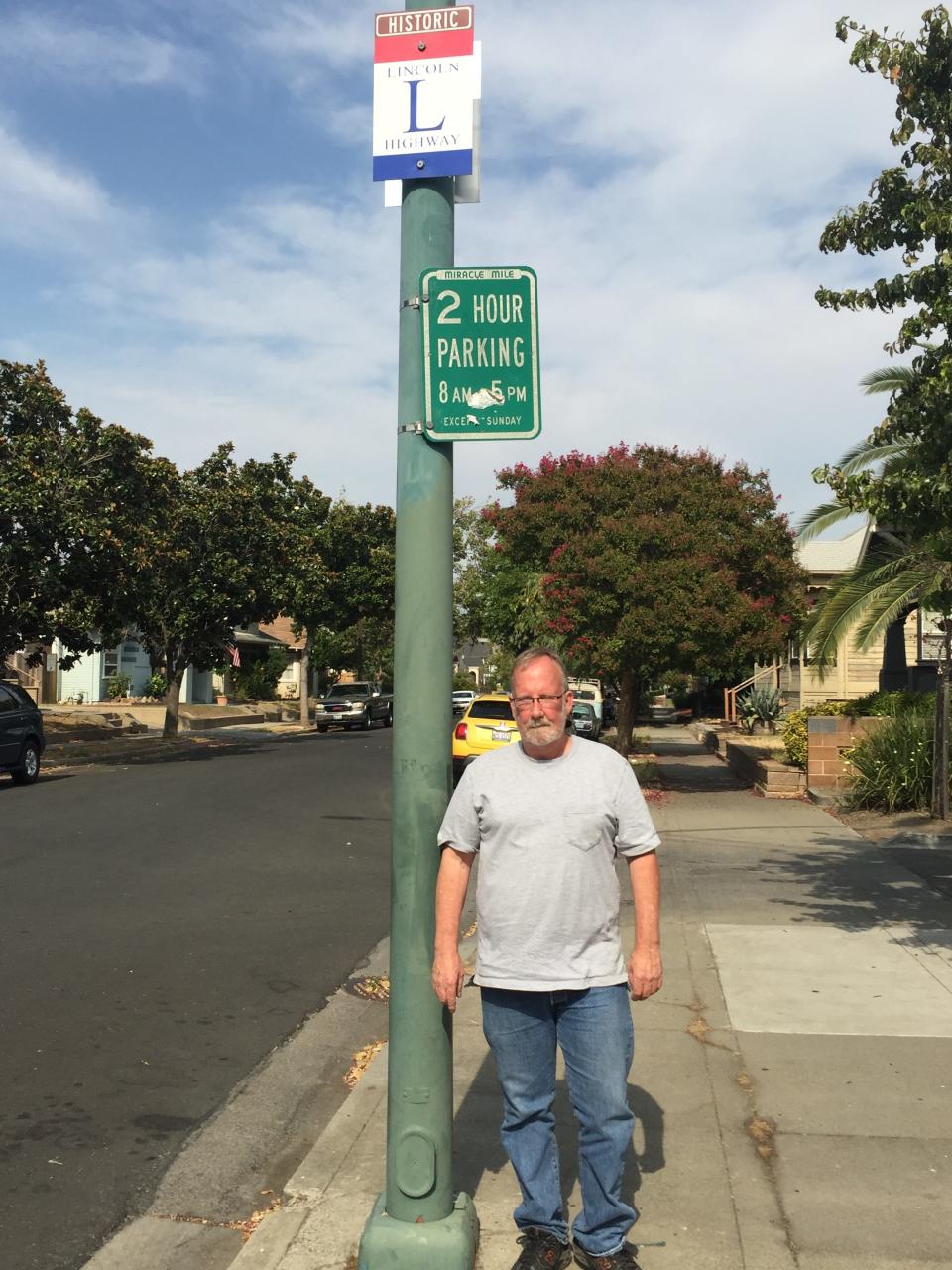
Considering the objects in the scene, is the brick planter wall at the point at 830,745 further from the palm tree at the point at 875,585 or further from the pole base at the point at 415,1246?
the pole base at the point at 415,1246

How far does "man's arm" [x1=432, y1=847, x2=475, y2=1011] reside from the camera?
3443 millimetres

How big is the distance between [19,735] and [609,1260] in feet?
55.2

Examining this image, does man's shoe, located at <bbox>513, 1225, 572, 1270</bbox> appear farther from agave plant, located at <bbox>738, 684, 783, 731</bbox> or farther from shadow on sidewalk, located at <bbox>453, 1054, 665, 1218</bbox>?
agave plant, located at <bbox>738, 684, 783, 731</bbox>

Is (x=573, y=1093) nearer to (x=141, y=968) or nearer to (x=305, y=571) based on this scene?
(x=141, y=968)

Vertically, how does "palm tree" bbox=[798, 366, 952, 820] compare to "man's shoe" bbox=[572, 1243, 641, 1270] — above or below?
above

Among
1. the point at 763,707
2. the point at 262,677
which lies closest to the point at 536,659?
the point at 763,707

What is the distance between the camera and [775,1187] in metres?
4.16

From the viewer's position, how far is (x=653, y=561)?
59.3 feet

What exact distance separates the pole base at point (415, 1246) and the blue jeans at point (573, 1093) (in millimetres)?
243

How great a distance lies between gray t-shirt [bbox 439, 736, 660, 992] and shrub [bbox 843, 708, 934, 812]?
11.8 meters

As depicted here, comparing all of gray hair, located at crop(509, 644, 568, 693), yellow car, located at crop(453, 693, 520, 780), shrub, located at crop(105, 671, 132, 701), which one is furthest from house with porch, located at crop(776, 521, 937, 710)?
shrub, located at crop(105, 671, 132, 701)

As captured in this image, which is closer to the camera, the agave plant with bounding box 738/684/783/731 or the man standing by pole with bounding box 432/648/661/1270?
the man standing by pole with bounding box 432/648/661/1270

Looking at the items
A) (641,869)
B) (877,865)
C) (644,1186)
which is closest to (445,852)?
(641,869)

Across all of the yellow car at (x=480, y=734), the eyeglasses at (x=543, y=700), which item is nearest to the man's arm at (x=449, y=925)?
the eyeglasses at (x=543, y=700)
